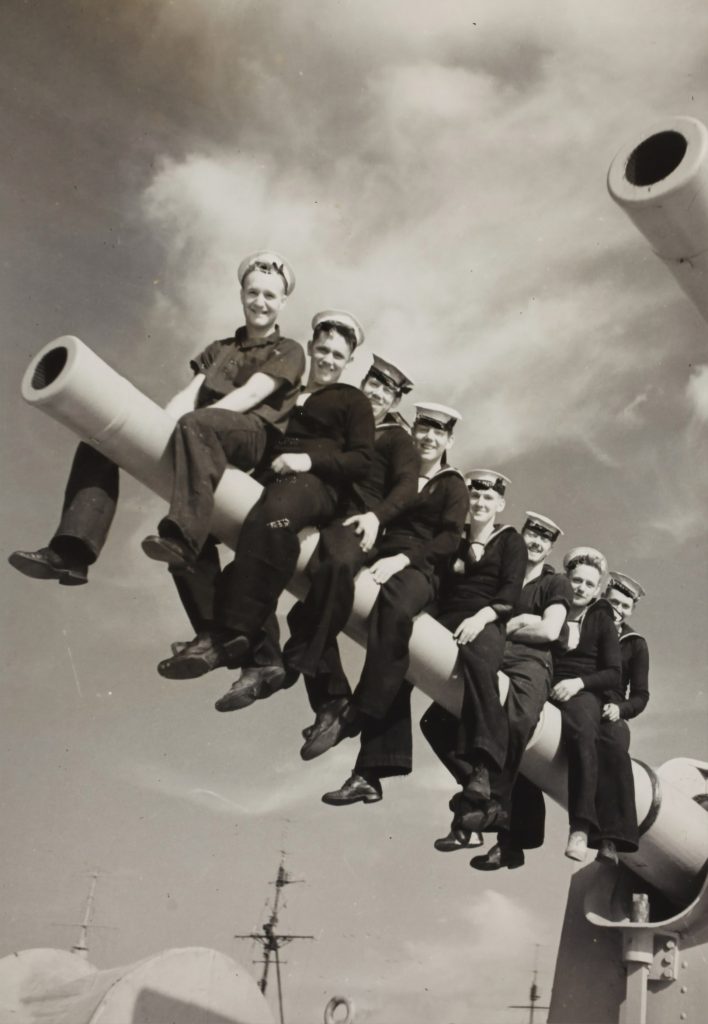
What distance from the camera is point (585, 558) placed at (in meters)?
7.13

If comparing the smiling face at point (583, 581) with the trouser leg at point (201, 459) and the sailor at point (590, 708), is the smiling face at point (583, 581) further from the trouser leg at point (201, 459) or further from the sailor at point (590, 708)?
the trouser leg at point (201, 459)

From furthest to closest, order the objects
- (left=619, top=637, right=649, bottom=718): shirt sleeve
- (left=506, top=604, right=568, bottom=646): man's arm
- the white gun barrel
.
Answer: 1. (left=619, top=637, right=649, bottom=718): shirt sleeve
2. (left=506, top=604, right=568, bottom=646): man's arm
3. the white gun barrel

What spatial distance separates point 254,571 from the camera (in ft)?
16.2

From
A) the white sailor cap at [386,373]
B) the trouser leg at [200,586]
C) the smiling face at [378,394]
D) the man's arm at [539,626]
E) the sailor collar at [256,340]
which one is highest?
the white sailor cap at [386,373]

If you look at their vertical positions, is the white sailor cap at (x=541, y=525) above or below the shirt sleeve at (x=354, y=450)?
above

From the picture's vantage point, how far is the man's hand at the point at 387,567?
555 centimetres

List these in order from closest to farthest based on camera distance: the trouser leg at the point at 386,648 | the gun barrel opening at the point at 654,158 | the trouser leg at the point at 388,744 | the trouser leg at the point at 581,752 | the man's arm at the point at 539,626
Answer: the gun barrel opening at the point at 654,158
the trouser leg at the point at 386,648
the trouser leg at the point at 388,744
the man's arm at the point at 539,626
the trouser leg at the point at 581,752

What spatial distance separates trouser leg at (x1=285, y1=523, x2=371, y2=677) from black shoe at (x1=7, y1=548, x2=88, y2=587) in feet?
2.99

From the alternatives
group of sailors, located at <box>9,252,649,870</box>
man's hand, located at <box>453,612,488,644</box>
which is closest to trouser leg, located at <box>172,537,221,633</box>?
group of sailors, located at <box>9,252,649,870</box>

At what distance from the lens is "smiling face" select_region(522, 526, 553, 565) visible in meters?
6.91

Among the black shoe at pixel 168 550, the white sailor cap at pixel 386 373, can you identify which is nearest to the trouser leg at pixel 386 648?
the white sailor cap at pixel 386 373

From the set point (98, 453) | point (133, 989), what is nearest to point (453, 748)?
point (98, 453)

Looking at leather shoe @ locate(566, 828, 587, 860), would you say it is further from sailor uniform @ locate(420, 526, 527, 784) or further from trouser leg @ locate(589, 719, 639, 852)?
sailor uniform @ locate(420, 526, 527, 784)

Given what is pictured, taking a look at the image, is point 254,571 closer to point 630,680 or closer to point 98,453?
point 98,453
